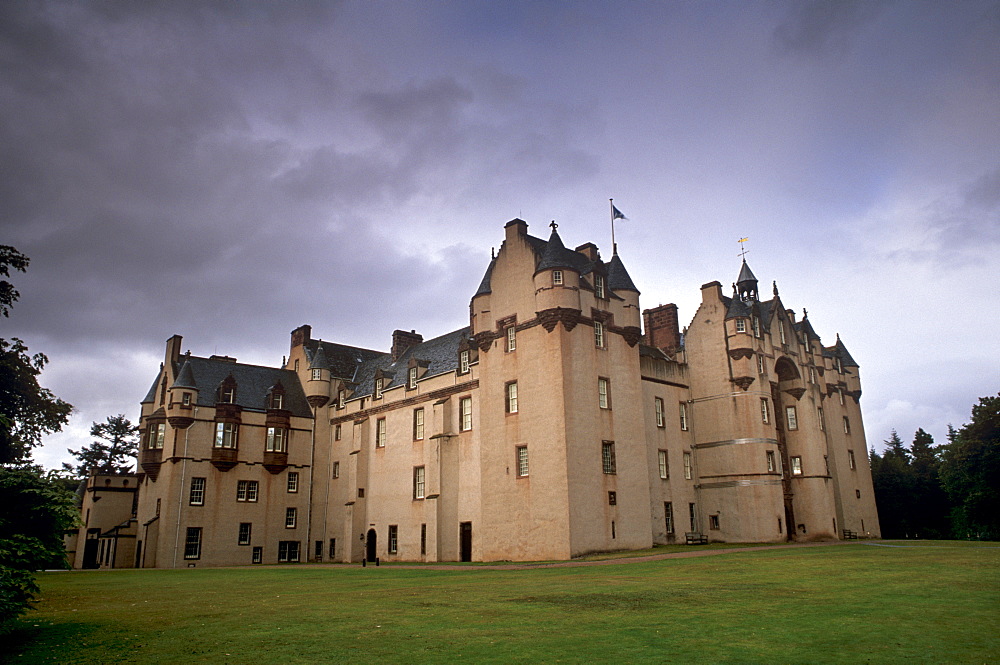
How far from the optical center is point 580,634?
13141 millimetres

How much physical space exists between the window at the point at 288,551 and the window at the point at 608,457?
3233cm

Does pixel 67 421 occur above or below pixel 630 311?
below

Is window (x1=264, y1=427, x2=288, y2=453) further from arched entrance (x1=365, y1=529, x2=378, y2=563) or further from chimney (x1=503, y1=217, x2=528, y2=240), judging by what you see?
chimney (x1=503, y1=217, x2=528, y2=240)

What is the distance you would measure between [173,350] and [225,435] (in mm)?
9102

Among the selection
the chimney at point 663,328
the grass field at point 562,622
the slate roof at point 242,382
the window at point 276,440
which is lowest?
the grass field at point 562,622

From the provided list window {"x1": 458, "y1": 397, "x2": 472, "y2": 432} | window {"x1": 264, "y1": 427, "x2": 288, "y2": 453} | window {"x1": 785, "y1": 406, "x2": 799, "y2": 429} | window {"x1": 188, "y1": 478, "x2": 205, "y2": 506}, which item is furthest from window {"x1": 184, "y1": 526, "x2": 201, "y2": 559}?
window {"x1": 785, "y1": 406, "x2": 799, "y2": 429}

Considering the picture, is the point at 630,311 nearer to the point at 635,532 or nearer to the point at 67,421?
the point at 635,532

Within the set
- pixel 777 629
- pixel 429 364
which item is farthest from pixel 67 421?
pixel 777 629

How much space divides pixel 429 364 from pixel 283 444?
1602cm

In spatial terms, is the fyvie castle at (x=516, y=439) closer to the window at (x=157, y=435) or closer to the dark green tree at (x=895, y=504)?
the window at (x=157, y=435)

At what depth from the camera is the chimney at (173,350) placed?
205ft

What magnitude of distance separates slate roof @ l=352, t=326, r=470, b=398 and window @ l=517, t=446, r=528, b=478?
35.0 feet

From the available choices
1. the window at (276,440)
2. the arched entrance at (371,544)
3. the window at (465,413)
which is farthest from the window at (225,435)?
the window at (465,413)

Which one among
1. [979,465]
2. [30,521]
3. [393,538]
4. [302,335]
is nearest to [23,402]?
[30,521]
